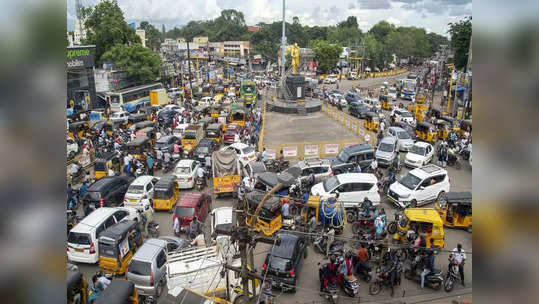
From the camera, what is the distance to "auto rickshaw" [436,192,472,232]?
522 inches

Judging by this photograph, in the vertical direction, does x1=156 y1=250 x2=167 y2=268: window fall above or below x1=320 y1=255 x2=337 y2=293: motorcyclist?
above

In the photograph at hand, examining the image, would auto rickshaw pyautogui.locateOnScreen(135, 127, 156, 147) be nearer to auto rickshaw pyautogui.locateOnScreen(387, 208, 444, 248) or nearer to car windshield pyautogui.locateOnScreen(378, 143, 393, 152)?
car windshield pyautogui.locateOnScreen(378, 143, 393, 152)

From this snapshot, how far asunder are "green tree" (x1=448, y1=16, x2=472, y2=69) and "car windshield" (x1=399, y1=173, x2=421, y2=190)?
31.0 meters

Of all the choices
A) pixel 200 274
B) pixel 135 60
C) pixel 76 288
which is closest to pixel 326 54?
pixel 135 60

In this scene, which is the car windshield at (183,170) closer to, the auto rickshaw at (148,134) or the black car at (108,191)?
the black car at (108,191)

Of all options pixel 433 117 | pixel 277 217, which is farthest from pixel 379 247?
pixel 433 117

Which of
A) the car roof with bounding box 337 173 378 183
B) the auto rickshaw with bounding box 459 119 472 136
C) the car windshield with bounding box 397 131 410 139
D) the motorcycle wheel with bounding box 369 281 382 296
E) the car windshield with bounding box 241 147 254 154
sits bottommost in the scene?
the motorcycle wheel with bounding box 369 281 382 296

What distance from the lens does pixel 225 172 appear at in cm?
1728

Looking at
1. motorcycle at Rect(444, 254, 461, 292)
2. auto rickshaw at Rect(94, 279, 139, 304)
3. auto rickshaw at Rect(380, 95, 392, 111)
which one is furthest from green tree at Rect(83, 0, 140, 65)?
motorcycle at Rect(444, 254, 461, 292)

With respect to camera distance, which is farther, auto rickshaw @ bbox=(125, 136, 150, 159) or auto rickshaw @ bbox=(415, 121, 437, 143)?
auto rickshaw @ bbox=(415, 121, 437, 143)

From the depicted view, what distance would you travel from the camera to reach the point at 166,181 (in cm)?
1558
